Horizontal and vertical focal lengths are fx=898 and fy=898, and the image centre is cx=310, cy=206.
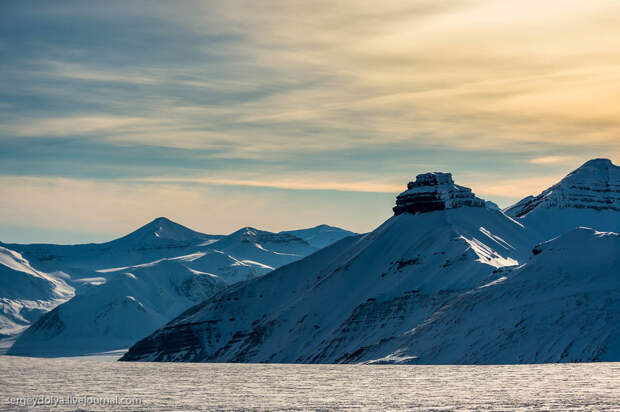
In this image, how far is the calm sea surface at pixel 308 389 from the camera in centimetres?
6594

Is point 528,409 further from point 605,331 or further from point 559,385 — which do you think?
point 605,331

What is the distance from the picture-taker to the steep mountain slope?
140625mm

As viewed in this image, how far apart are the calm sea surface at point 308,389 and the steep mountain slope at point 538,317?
3931cm

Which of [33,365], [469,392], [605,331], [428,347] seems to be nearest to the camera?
[469,392]

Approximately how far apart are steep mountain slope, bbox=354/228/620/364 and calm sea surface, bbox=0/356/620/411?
39.3 m

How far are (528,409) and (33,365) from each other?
69461mm

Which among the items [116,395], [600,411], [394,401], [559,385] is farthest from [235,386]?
[600,411]

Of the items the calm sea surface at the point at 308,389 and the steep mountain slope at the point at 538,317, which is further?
the steep mountain slope at the point at 538,317

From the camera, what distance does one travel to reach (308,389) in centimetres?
7850

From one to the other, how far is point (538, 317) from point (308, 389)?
82.8m

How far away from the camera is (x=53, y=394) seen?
7488 centimetres

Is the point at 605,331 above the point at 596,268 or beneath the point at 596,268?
beneath

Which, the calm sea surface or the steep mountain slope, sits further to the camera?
the steep mountain slope

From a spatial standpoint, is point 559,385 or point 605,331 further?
point 605,331
